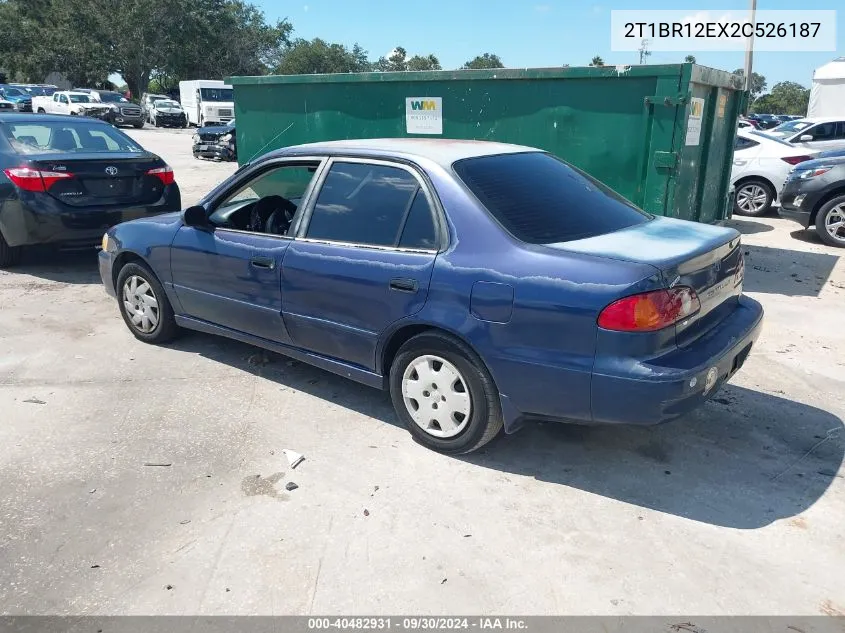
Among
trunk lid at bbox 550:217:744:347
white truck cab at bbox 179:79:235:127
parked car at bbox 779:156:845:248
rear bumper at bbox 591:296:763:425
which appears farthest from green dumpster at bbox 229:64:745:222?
white truck cab at bbox 179:79:235:127

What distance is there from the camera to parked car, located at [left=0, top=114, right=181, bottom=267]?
7.25 m

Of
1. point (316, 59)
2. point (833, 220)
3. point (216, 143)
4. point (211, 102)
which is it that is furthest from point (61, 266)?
point (316, 59)

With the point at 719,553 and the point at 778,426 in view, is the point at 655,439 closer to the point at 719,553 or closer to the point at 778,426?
the point at 778,426

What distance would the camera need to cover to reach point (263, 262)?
4.46 m

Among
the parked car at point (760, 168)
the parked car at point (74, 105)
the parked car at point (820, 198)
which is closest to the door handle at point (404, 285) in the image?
→ the parked car at point (820, 198)

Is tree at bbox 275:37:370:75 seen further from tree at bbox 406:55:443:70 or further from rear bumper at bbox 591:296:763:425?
rear bumper at bbox 591:296:763:425

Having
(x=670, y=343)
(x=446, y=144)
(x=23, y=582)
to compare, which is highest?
(x=446, y=144)

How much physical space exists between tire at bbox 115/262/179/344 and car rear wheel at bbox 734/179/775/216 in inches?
394

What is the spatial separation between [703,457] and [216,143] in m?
19.9

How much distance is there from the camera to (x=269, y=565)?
119 inches

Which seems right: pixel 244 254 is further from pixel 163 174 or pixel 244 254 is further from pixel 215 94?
pixel 215 94

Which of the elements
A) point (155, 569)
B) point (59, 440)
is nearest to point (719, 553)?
point (155, 569)

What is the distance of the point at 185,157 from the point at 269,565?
2161 centimetres

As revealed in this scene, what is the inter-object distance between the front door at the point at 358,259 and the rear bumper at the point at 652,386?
3.41 ft
